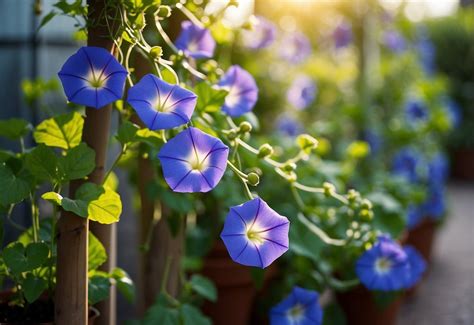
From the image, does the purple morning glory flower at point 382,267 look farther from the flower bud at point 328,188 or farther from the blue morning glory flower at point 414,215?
the blue morning glory flower at point 414,215

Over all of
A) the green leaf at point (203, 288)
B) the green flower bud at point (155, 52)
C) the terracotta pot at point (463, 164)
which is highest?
the green flower bud at point (155, 52)

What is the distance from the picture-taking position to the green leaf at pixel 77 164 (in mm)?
1214

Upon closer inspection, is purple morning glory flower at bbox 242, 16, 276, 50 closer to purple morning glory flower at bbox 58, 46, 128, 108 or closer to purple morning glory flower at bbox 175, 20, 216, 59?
purple morning glory flower at bbox 175, 20, 216, 59

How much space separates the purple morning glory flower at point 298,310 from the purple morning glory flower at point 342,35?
2.21 m

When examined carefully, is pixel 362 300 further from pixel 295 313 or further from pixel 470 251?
pixel 470 251

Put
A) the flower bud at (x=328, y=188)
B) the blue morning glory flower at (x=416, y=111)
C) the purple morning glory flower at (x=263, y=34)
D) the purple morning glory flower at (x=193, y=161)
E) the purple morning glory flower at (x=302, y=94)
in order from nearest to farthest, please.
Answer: the purple morning glory flower at (x=193, y=161)
the flower bud at (x=328, y=188)
the purple morning glory flower at (x=263, y=34)
the purple morning glory flower at (x=302, y=94)
the blue morning glory flower at (x=416, y=111)

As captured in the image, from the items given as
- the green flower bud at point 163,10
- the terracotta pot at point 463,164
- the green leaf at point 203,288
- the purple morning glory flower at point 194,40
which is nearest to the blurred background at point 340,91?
the purple morning glory flower at point 194,40

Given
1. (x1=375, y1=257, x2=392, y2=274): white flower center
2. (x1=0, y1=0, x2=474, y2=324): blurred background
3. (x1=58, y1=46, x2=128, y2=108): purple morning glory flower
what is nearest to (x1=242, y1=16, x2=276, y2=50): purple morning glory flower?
(x1=0, y1=0, x2=474, y2=324): blurred background

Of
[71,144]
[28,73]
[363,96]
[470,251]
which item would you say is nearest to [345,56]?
[363,96]

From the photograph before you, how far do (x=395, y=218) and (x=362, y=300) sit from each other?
0.88ft

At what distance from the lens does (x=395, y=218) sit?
212 cm

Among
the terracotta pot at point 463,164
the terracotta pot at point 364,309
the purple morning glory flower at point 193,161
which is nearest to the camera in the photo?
the purple morning glory flower at point 193,161

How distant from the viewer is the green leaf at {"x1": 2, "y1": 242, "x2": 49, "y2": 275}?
4.00 ft

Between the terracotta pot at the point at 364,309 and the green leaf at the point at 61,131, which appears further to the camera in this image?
the terracotta pot at the point at 364,309
